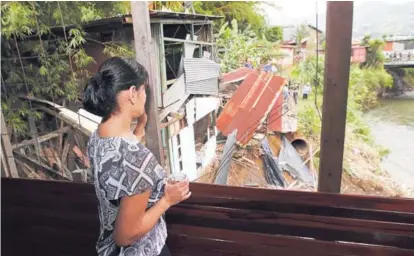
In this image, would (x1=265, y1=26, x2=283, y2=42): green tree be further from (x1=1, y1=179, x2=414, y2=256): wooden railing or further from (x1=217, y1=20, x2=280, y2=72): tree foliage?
(x1=1, y1=179, x2=414, y2=256): wooden railing

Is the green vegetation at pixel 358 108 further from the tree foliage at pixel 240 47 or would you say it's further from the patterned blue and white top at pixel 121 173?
the patterned blue and white top at pixel 121 173

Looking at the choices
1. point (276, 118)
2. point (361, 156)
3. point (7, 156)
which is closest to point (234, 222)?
point (276, 118)

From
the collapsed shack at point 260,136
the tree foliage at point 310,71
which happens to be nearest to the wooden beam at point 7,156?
the collapsed shack at point 260,136

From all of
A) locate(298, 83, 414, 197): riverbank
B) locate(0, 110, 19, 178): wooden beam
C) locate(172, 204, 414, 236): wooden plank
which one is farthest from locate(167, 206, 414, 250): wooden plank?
locate(0, 110, 19, 178): wooden beam

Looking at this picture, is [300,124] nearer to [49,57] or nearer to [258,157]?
[258,157]

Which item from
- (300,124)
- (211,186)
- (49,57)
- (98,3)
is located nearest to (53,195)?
(49,57)
